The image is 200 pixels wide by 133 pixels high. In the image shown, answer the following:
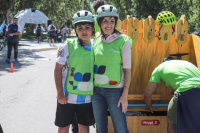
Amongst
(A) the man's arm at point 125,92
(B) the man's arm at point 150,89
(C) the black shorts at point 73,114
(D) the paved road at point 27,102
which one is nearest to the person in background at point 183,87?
(B) the man's arm at point 150,89

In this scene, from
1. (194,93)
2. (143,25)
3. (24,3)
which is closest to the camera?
(194,93)

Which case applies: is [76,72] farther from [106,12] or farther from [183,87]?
[183,87]

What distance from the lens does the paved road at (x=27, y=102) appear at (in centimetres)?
461

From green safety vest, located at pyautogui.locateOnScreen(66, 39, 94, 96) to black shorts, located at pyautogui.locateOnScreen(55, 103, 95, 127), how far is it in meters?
0.19

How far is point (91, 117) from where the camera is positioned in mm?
3188

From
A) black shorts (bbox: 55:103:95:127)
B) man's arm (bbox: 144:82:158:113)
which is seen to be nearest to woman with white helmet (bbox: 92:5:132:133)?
black shorts (bbox: 55:103:95:127)

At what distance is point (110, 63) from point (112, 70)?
79mm

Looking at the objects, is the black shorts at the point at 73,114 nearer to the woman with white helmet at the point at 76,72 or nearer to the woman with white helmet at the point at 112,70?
the woman with white helmet at the point at 76,72

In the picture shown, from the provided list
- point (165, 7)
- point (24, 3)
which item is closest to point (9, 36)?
point (165, 7)

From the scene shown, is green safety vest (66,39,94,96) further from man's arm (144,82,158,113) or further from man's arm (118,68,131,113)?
man's arm (144,82,158,113)

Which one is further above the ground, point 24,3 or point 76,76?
point 24,3

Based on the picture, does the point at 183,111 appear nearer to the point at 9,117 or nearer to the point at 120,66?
the point at 120,66

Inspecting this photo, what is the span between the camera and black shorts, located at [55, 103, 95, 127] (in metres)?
3.07

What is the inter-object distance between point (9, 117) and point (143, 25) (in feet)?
9.87
